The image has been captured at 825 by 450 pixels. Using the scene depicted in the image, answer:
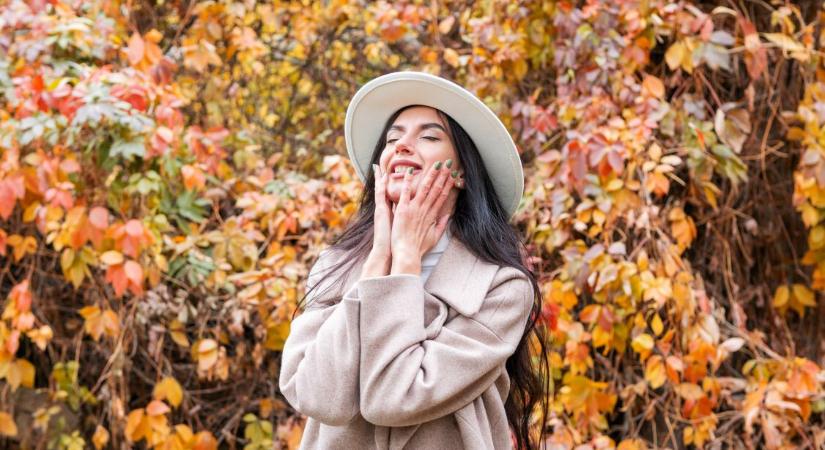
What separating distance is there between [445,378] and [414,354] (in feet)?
0.22

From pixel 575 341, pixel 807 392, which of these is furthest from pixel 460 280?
pixel 807 392

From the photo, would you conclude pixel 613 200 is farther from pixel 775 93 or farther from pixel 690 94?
pixel 775 93

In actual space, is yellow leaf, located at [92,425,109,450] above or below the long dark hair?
below

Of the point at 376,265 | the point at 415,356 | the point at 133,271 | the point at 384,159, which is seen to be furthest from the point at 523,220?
the point at 415,356

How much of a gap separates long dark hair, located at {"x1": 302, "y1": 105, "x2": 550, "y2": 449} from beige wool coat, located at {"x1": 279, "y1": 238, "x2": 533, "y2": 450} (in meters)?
0.06

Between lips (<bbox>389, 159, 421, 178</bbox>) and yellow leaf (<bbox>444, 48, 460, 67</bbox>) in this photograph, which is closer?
lips (<bbox>389, 159, 421, 178</bbox>)

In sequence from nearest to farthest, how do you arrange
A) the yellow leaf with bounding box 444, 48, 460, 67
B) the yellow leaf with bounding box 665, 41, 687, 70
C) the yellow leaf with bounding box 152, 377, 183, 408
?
1. the yellow leaf with bounding box 665, 41, 687, 70
2. the yellow leaf with bounding box 152, 377, 183, 408
3. the yellow leaf with bounding box 444, 48, 460, 67

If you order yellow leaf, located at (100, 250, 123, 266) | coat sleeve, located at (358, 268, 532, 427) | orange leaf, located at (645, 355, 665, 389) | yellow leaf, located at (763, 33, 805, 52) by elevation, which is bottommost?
orange leaf, located at (645, 355, 665, 389)

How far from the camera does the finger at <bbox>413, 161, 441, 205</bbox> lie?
183cm

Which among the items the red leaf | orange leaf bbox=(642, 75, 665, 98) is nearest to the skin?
orange leaf bbox=(642, 75, 665, 98)

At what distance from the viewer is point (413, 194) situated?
185cm

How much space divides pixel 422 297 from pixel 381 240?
147mm

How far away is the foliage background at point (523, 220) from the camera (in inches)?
121

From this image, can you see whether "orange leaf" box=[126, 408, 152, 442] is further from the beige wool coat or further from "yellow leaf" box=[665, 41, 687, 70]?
"yellow leaf" box=[665, 41, 687, 70]
